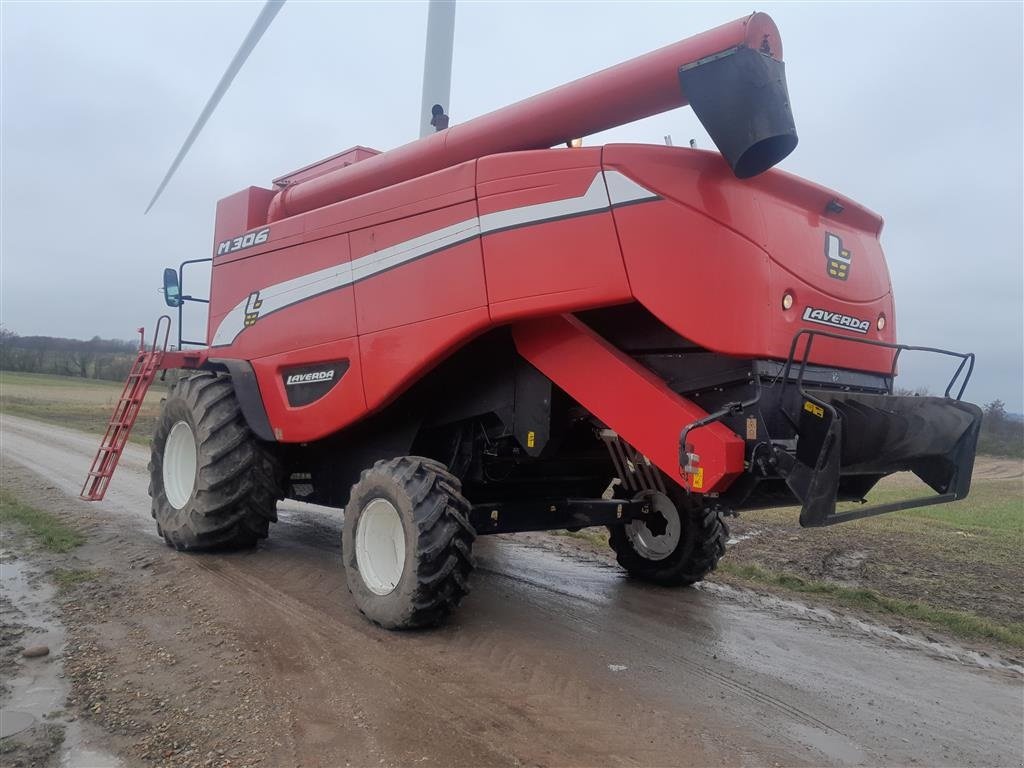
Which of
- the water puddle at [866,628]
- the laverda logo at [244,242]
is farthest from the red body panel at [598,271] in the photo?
the water puddle at [866,628]

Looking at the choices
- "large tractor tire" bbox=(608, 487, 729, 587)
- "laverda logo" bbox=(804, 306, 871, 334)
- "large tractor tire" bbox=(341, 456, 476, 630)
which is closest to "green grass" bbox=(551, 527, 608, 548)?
"large tractor tire" bbox=(608, 487, 729, 587)

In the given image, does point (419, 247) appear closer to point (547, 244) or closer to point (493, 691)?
point (547, 244)

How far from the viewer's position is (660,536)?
644 cm

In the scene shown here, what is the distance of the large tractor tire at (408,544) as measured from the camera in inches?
184

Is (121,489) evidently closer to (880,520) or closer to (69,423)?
(880,520)

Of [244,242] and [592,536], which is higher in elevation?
[244,242]

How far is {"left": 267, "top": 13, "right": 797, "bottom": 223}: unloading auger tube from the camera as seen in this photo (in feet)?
12.5

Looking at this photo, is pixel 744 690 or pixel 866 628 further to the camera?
pixel 866 628

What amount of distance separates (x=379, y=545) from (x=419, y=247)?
2031 mm

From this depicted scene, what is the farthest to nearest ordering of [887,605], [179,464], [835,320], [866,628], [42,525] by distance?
[42,525]
[179,464]
[887,605]
[866,628]
[835,320]

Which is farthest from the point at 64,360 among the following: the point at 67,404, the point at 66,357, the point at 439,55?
the point at 439,55

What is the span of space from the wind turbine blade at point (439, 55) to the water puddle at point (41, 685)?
26.9 ft

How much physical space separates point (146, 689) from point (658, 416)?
302 centimetres

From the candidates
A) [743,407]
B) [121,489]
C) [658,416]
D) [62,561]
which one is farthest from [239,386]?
[121,489]
